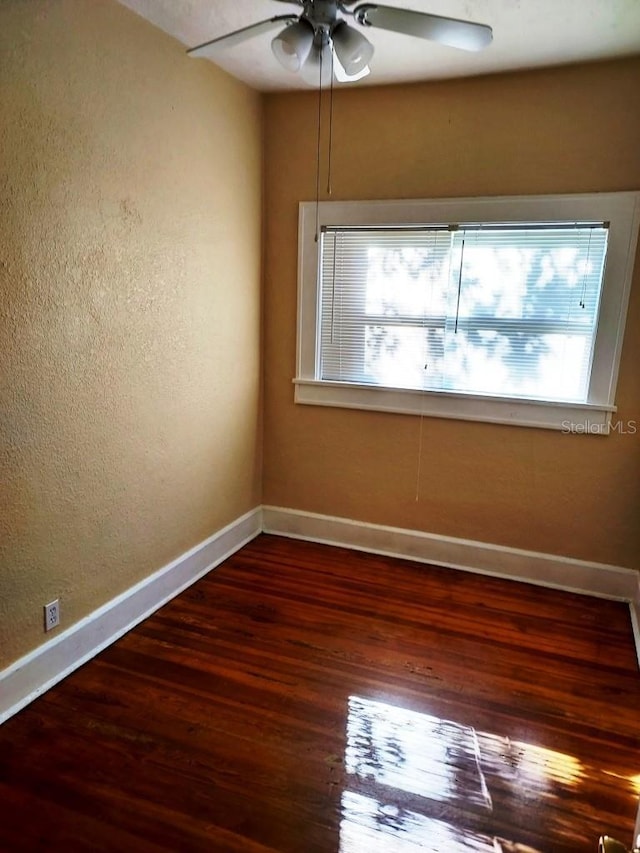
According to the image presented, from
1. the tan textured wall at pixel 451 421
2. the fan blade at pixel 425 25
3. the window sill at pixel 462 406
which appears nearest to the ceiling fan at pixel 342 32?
the fan blade at pixel 425 25

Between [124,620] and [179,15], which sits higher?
[179,15]

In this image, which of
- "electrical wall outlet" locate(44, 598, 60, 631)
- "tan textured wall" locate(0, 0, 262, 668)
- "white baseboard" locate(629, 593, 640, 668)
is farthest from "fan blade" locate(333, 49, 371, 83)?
"white baseboard" locate(629, 593, 640, 668)

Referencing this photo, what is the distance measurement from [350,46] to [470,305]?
1.56 m

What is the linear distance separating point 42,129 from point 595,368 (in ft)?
8.84

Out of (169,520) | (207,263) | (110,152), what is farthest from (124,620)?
(110,152)

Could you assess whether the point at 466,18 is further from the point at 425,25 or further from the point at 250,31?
the point at 250,31

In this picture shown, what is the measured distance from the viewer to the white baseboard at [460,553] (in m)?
3.01

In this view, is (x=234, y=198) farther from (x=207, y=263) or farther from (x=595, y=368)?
(x=595, y=368)

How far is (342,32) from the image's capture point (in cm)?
174

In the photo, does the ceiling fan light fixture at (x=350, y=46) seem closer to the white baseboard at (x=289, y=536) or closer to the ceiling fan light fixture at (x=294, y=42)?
the ceiling fan light fixture at (x=294, y=42)

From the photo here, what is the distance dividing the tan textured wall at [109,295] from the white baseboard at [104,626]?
0.21 feet

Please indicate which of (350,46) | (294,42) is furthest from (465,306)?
(294,42)

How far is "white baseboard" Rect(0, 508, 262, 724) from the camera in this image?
2.03 m

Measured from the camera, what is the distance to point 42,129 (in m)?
1.92
